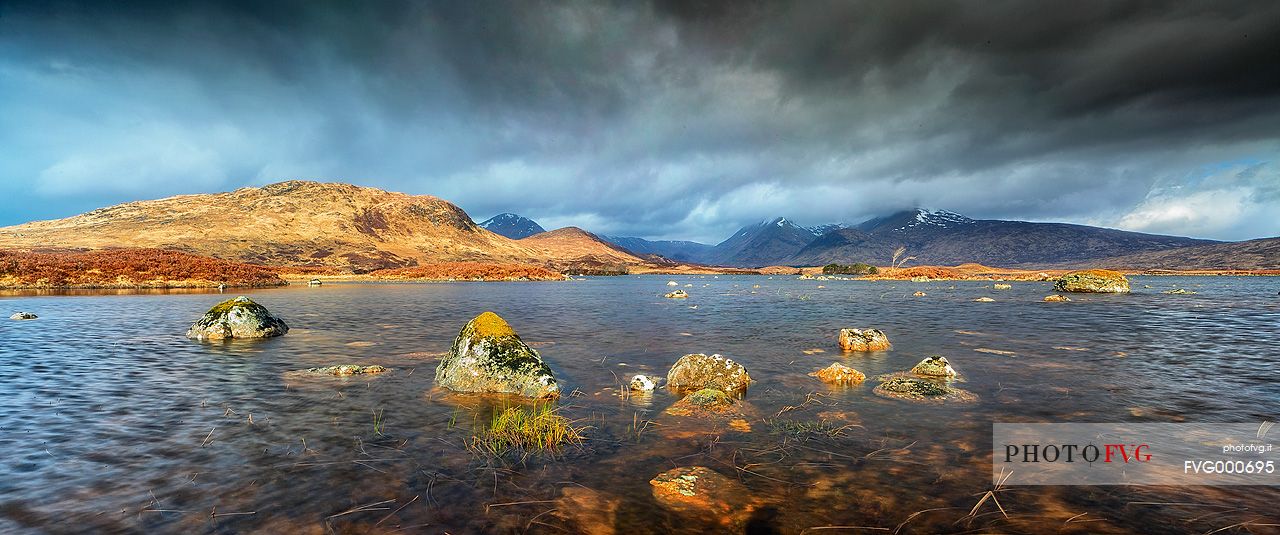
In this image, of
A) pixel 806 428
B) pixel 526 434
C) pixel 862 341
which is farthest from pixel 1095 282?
pixel 526 434

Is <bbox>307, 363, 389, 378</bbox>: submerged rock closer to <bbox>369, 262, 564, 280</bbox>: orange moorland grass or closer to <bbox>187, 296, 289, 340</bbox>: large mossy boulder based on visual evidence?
<bbox>187, 296, 289, 340</bbox>: large mossy boulder

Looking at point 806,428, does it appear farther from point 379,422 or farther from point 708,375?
point 379,422

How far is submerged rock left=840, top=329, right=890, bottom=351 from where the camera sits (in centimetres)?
1948

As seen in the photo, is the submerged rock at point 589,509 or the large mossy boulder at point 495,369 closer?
the submerged rock at point 589,509

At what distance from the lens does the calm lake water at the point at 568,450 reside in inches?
233

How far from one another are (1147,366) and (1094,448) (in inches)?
428

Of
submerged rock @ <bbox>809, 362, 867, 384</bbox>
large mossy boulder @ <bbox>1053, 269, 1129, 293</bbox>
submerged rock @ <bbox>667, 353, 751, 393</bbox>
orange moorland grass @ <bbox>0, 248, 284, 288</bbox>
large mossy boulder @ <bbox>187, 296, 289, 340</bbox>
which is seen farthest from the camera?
large mossy boulder @ <bbox>1053, 269, 1129, 293</bbox>

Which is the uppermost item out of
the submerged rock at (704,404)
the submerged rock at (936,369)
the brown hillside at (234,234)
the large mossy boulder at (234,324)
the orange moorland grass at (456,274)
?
the brown hillside at (234,234)

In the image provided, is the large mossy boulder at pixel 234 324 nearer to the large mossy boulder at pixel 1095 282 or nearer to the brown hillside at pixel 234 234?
the large mossy boulder at pixel 1095 282

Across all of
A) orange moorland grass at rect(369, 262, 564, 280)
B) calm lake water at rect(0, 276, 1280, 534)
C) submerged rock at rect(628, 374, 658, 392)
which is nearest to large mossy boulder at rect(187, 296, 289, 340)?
calm lake water at rect(0, 276, 1280, 534)

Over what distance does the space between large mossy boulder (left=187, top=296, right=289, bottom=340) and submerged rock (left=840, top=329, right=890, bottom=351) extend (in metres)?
25.5

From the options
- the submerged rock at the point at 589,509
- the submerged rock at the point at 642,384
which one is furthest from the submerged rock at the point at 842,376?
the submerged rock at the point at 589,509

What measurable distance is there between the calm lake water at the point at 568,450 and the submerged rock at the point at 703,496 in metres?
0.19

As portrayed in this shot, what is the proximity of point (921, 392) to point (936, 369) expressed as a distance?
288cm
